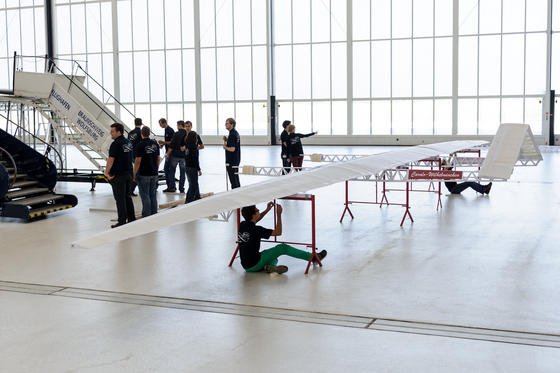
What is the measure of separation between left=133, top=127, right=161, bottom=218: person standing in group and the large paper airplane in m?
4.14

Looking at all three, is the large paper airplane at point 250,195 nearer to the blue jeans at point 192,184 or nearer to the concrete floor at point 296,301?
the concrete floor at point 296,301

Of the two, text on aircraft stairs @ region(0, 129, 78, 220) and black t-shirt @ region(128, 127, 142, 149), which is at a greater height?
black t-shirt @ region(128, 127, 142, 149)

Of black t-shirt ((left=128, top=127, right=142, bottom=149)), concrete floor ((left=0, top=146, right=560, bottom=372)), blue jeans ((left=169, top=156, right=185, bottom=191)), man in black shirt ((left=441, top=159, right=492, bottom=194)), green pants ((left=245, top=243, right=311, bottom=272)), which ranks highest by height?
black t-shirt ((left=128, top=127, right=142, bottom=149))

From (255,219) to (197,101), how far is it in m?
36.1

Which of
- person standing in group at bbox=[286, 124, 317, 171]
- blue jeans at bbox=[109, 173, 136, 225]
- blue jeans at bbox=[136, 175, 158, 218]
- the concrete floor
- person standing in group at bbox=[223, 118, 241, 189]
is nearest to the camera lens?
the concrete floor

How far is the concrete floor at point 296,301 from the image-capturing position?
5.93 m

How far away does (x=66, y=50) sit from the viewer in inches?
1852

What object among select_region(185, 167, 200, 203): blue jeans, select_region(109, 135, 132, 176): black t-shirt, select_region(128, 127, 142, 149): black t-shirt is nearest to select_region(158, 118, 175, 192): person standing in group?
select_region(128, 127, 142, 149): black t-shirt

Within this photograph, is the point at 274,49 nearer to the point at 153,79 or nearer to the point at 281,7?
the point at 281,7

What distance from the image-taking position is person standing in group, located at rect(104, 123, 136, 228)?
12.6 m

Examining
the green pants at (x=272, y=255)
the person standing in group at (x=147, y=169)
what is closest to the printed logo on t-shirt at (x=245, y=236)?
the green pants at (x=272, y=255)

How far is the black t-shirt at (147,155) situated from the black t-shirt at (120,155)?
11.1 inches

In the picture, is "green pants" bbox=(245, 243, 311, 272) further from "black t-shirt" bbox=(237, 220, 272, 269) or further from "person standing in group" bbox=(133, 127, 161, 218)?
"person standing in group" bbox=(133, 127, 161, 218)

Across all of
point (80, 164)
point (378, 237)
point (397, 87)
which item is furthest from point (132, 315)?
point (397, 87)
